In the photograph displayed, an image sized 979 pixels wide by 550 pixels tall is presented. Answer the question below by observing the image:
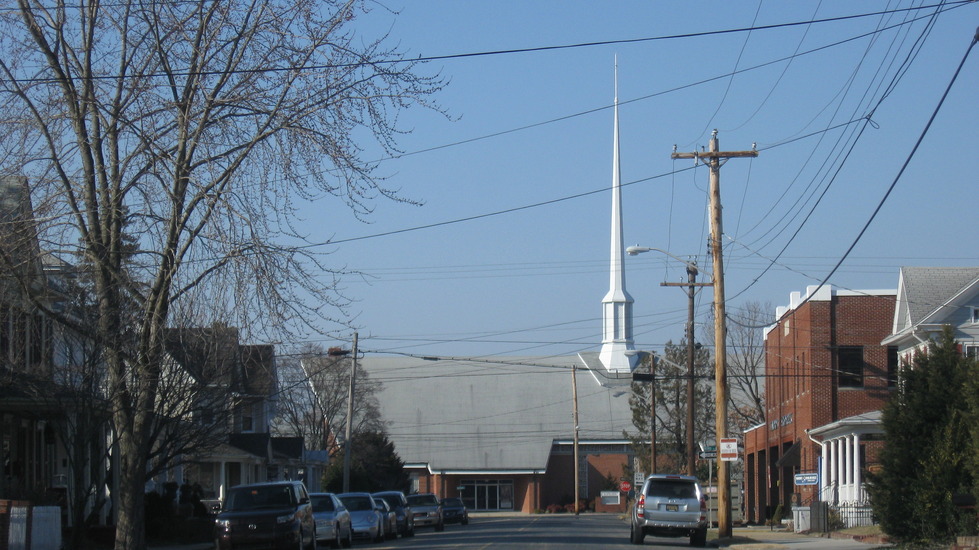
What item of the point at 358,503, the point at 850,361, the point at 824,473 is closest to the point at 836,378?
the point at 850,361

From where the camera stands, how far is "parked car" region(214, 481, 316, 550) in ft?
76.0

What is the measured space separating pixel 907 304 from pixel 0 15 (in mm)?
30132

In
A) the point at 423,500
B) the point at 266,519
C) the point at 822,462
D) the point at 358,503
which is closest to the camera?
the point at 266,519

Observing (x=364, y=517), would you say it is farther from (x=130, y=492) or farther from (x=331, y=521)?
(x=130, y=492)

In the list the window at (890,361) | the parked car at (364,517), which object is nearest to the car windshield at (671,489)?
the parked car at (364,517)

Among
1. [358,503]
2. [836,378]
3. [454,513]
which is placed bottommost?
[454,513]

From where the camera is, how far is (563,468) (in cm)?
8250

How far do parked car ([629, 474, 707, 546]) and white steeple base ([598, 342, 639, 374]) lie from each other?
5736 centimetres

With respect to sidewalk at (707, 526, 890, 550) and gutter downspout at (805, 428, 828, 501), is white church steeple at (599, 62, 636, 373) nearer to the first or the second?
gutter downspout at (805, 428, 828, 501)

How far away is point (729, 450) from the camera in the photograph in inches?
1152

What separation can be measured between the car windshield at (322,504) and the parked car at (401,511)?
747cm

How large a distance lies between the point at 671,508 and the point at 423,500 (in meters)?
19.4

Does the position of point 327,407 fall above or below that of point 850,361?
below

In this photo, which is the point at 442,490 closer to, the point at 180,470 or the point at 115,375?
the point at 180,470
